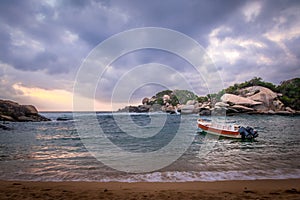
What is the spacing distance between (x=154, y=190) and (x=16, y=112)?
42.9 meters

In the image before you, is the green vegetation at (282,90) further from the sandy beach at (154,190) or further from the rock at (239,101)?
the sandy beach at (154,190)

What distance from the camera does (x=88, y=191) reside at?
5516 mm

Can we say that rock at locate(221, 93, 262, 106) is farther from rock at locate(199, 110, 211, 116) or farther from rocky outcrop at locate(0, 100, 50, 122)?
rocky outcrop at locate(0, 100, 50, 122)

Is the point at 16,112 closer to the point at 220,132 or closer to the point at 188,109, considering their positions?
the point at 220,132

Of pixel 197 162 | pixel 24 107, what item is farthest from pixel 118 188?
pixel 24 107

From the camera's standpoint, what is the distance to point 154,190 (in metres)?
5.65

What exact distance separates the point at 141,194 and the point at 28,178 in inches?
189

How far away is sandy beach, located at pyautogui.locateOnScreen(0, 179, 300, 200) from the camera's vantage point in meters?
4.96

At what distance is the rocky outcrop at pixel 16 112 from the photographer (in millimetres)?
36688

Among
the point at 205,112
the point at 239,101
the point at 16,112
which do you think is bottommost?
the point at 16,112

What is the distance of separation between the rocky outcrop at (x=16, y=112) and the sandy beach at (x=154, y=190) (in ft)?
125

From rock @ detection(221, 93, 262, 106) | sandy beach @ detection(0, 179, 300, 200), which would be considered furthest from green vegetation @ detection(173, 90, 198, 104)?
sandy beach @ detection(0, 179, 300, 200)

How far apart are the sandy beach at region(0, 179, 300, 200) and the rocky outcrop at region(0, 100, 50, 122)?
38065 millimetres

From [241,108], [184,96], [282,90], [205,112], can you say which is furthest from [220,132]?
[184,96]
